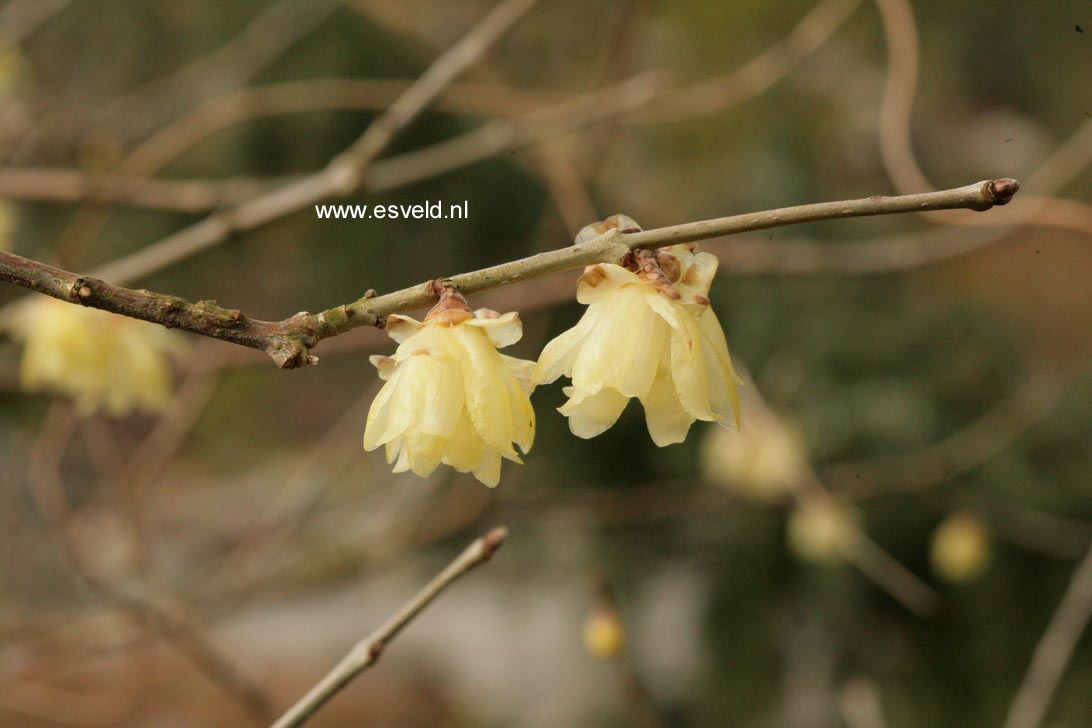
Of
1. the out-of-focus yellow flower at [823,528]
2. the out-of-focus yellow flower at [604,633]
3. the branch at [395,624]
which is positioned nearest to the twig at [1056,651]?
the out-of-focus yellow flower at [823,528]

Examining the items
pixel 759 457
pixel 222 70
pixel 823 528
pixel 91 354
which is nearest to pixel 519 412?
pixel 91 354

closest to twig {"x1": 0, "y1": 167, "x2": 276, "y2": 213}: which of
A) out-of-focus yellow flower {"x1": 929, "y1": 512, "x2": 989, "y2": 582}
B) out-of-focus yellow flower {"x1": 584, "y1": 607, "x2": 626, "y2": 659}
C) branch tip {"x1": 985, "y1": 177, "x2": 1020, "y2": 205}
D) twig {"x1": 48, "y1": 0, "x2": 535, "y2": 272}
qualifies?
twig {"x1": 48, "y1": 0, "x2": 535, "y2": 272}

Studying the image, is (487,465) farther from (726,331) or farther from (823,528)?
(726,331)

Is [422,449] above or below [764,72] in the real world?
below

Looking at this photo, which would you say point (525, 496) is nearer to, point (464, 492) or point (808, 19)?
point (464, 492)

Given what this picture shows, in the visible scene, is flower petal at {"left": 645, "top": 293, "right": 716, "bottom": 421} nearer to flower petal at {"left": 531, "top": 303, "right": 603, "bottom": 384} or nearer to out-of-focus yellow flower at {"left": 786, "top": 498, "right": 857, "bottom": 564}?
flower petal at {"left": 531, "top": 303, "right": 603, "bottom": 384}

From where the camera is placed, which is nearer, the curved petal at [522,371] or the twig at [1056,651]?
the curved petal at [522,371]

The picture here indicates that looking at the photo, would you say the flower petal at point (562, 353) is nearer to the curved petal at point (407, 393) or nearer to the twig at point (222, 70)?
the curved petal at point (407, 393)
